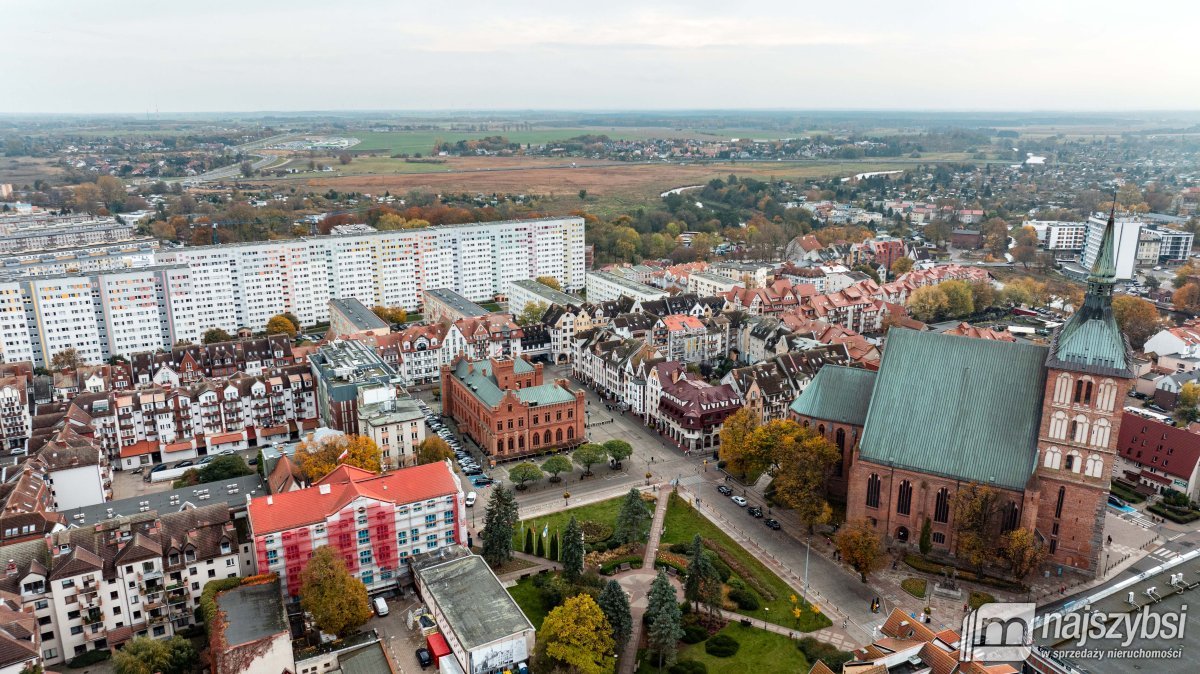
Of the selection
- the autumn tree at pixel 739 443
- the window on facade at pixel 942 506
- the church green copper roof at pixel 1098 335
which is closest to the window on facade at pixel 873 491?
the window on facade at pixel 942 506

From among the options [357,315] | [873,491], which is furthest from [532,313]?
[873,491]

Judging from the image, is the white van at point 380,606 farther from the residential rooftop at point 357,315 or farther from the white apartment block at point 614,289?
the white apartment block at point 614,289

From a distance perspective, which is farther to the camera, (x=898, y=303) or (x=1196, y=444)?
(x=898, y=303)

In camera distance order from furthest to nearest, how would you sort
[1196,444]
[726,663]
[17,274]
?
[17,274], [1196,444], [726,663]

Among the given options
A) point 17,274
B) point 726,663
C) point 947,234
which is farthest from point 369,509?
point 947,234

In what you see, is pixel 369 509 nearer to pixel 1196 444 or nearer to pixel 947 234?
pixel 1196 444

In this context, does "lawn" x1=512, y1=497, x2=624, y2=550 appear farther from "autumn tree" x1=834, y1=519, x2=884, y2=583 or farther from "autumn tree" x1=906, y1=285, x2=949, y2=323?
"autumn tree" x1=906, y1=285, x2=949, y2=323
